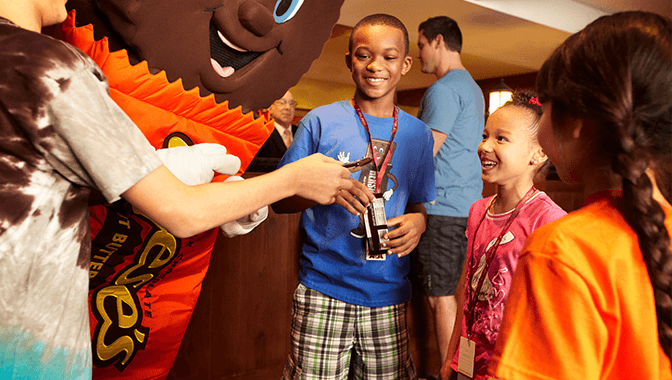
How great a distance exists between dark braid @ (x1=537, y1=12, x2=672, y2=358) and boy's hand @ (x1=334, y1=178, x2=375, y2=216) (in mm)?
443

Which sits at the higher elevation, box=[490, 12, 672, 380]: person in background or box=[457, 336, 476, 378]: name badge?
box=[490, 12, 672, 380]: person in background

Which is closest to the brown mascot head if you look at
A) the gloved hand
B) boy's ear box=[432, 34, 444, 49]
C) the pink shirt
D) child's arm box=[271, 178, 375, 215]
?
the gloved hand

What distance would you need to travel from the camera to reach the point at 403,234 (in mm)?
1183

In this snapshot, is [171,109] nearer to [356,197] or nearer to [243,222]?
[243,222]

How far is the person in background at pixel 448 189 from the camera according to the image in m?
1.76

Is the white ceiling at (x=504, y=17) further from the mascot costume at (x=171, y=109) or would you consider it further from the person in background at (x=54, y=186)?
the person in background at (x=54, y=186)

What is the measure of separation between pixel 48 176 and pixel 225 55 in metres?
0.42

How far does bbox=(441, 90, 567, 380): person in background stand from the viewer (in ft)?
3.28

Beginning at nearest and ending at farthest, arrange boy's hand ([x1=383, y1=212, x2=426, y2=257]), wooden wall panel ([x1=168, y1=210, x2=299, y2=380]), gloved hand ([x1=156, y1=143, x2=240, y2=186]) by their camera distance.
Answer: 1. gloved hand ([x1=156, y1=143, x2=240, y2=186])
2. boy's hand ([x1=383, y1=212, x2=426, y2=257])
3. wooden wall panel ([x1=168, y1=210, x2=299, y2=380])

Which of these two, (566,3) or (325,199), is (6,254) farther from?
(566,3)

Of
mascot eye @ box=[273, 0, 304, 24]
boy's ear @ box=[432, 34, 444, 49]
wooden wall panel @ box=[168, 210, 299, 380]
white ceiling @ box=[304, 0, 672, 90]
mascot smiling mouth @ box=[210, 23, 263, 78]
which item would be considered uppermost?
white ceiling @ box=[304, 0, 672, 90]

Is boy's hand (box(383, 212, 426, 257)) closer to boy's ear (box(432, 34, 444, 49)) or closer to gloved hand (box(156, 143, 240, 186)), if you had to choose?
gloved hand (box(156, 143, 240, 186))

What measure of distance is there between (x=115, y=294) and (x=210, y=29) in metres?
0.49

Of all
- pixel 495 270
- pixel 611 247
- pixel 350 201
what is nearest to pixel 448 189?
pixel 495 270
